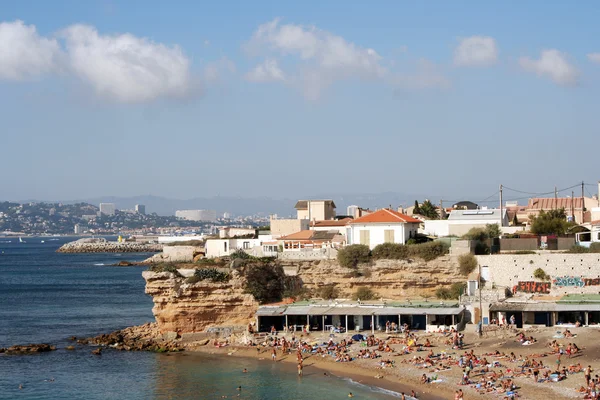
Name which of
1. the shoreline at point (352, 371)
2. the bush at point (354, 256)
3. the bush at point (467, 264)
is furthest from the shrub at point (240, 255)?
the bush at point (467, 264)

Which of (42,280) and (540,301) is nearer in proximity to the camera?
(540,301)

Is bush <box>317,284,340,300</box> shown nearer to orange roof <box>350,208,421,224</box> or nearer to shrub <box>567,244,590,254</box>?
orange roof <box>350,208,421,224</box>

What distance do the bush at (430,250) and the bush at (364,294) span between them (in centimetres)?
308

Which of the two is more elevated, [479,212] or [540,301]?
[479,212]

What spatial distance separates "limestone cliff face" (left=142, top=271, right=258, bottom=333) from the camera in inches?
1575

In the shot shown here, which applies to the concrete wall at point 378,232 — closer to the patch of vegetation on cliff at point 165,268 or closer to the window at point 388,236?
the window at point 388,236

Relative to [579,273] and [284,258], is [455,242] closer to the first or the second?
[579,273]

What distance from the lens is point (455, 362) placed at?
101 ft

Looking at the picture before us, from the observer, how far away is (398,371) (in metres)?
30.7

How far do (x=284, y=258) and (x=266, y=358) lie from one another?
889 centimetres

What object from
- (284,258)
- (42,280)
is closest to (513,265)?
(284,258)

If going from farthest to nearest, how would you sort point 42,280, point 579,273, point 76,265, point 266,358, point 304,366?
point 76,265, point 42,280, point 579,273, point 266,358, point 304,366

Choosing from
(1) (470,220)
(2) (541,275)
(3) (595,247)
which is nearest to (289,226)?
(1) (470,220)

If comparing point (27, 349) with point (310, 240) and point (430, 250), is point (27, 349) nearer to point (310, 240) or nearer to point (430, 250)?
point (310, 240)
